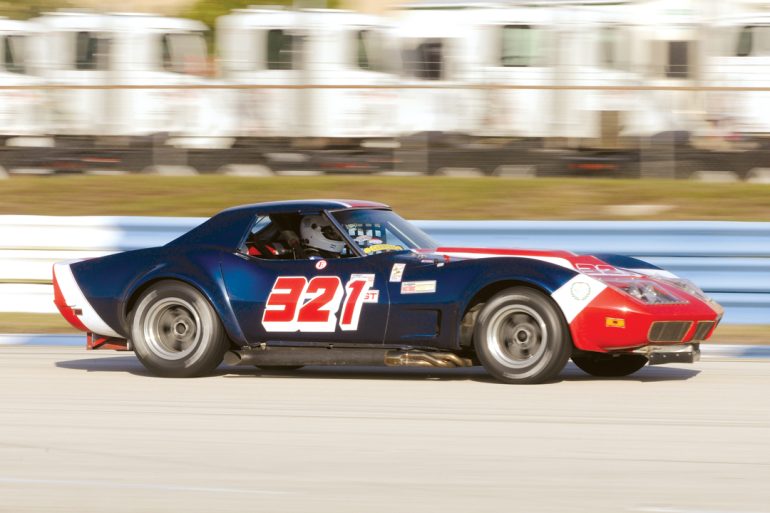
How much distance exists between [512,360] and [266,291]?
5.25 feet

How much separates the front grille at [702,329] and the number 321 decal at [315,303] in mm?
1915

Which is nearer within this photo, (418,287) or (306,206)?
(418,287)

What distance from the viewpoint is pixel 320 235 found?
8.12 m

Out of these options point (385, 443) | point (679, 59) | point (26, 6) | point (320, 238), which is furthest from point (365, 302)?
point (26, 6)

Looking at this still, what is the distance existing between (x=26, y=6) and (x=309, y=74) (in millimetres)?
10648

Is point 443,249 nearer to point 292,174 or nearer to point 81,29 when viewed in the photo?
point 292,174

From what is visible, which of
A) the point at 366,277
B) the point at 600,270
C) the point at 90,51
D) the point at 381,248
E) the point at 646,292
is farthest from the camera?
the point at 90,51

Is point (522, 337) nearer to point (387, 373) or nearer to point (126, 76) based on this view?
point (387, 373)

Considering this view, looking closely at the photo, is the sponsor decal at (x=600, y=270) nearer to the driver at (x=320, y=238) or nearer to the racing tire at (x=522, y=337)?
the racing tire at (x=522, y=337)

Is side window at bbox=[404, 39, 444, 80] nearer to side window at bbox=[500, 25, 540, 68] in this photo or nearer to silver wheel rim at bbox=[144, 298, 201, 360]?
side window at bbox=[500, 25, 540, 68]

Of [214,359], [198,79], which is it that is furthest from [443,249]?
[198,79]

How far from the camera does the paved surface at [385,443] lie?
4.70 metres

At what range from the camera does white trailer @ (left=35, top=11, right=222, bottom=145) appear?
53.7 ft

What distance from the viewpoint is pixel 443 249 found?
26.2ft
